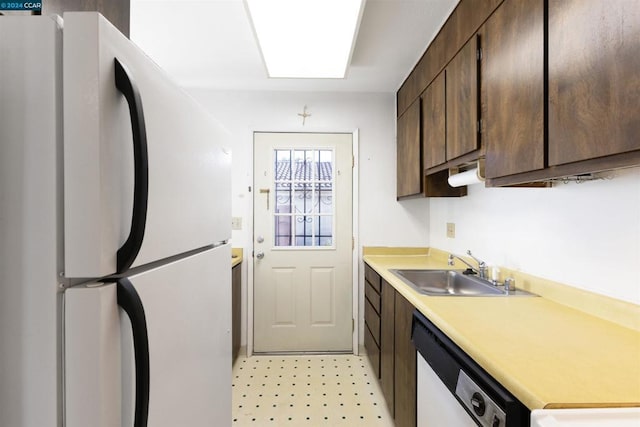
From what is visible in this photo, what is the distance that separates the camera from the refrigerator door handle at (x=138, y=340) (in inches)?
21.8

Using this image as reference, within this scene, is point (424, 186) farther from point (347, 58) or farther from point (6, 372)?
point (6, 372)

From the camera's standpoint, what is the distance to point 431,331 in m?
1.19

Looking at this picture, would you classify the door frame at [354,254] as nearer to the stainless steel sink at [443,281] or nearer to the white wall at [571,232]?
the stainless steel sink at [443,281]

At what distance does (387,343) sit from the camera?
1.96 m

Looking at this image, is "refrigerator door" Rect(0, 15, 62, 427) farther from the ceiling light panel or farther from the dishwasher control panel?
the ceiling light panel

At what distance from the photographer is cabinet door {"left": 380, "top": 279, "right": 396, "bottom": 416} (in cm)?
183

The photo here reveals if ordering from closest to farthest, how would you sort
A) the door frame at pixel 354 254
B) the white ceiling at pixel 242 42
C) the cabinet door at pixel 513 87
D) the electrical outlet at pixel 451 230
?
1. the cabinet door at pixel 513 87
2. the white ceiling at pixel 242 42
3. the electrical outlet at pixel 451 230
4. the door frame at pixel 354 254

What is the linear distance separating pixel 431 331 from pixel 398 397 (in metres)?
0.74

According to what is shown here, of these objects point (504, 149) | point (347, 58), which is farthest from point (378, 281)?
point (347, 58)

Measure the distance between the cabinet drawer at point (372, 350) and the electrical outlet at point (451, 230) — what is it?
3.33 ft

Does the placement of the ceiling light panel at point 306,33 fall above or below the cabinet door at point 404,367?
above

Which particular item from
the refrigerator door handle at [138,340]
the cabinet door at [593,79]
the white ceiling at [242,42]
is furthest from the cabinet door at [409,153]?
the refrigerator door handle at [138,340]

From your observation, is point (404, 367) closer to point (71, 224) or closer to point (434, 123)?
point (434, 123)

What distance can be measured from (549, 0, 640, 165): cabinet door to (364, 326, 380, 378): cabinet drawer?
180cm
